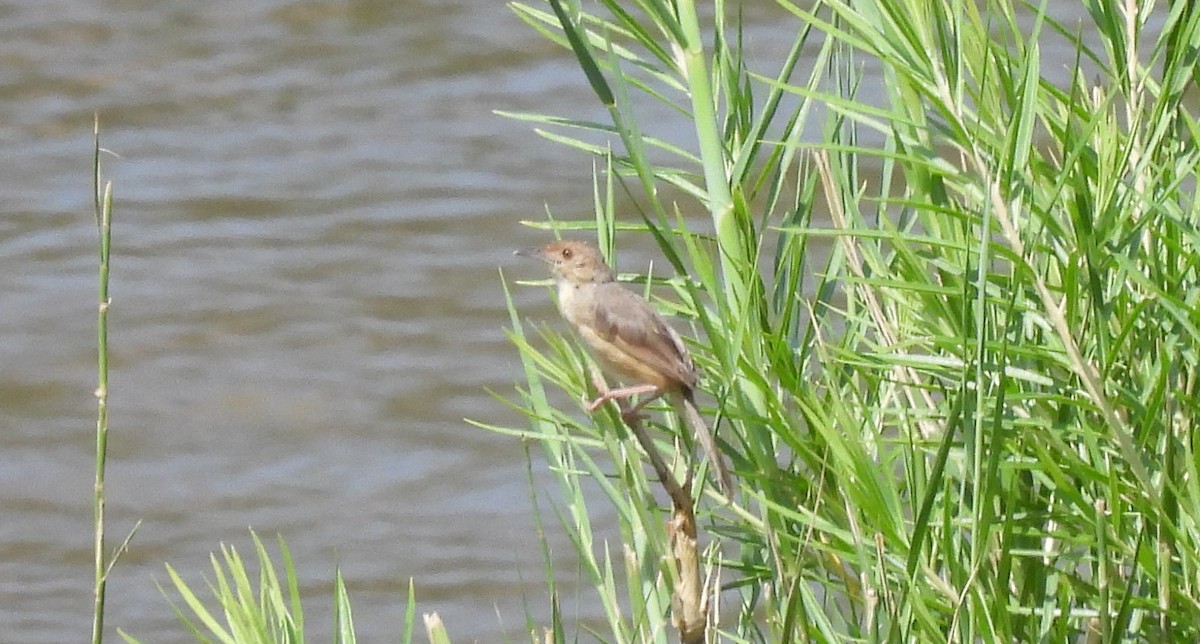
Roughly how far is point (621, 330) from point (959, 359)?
1179 millimetres

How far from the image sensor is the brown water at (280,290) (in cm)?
607

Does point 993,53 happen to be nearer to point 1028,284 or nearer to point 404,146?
point 1028,284

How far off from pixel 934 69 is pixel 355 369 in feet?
17.1

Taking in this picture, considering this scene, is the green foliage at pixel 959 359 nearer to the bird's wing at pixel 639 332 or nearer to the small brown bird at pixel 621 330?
the small brown bird at pixel 621 330

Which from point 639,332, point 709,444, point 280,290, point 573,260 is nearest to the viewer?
point 709,444

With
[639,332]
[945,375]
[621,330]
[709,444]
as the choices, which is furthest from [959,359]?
[621,330]

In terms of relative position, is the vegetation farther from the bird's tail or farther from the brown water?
the brown water

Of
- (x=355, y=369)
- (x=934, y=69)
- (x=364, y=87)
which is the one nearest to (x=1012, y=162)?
(x=934, y=69)

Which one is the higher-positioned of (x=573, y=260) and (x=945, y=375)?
(x=945, y=375)

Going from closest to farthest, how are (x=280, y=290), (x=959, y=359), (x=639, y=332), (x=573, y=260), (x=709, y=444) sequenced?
(x=959, y=359), (x=709, y=444), (x=639, y=332), (x=573, y=260), (x=280, y=290)

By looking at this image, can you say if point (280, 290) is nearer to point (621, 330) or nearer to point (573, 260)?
point (573, 260)

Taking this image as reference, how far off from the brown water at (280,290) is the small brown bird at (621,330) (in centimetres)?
252

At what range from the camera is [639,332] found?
2.86m

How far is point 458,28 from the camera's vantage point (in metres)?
8.70
